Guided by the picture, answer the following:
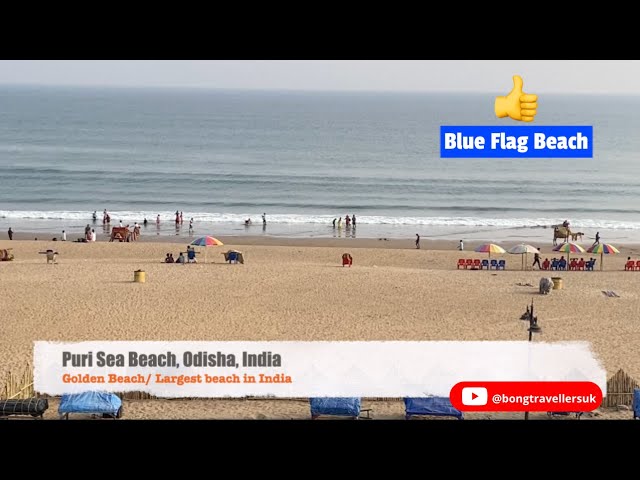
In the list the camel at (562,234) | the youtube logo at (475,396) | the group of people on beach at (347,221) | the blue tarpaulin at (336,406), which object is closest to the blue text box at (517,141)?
the youtube logo at (475,396)

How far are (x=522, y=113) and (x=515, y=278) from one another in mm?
13291

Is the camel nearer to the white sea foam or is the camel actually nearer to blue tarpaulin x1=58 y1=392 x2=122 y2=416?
the white sea foam

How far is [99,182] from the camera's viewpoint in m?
49.6

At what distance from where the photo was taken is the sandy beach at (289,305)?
1630 centimetres

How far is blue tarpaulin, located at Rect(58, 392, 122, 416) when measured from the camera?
11930mm

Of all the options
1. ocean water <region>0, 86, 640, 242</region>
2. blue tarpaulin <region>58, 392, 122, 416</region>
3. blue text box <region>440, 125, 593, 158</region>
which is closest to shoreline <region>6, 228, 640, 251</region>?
ocean water <region>0, 86, 640, 242</region>

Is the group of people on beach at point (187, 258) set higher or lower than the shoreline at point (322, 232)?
lower

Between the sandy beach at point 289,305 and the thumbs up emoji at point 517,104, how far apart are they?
14.2 ft

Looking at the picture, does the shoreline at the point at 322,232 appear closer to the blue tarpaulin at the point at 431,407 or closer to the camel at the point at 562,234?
the camel at the point at 562,234

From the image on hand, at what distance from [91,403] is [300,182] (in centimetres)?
4007

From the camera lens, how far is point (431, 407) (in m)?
12.2

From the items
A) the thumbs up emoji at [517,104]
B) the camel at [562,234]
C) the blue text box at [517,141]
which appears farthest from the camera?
the camel at [562,234]

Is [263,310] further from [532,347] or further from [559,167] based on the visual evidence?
[559,167]

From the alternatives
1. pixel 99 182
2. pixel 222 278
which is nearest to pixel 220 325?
pixel 222 278
